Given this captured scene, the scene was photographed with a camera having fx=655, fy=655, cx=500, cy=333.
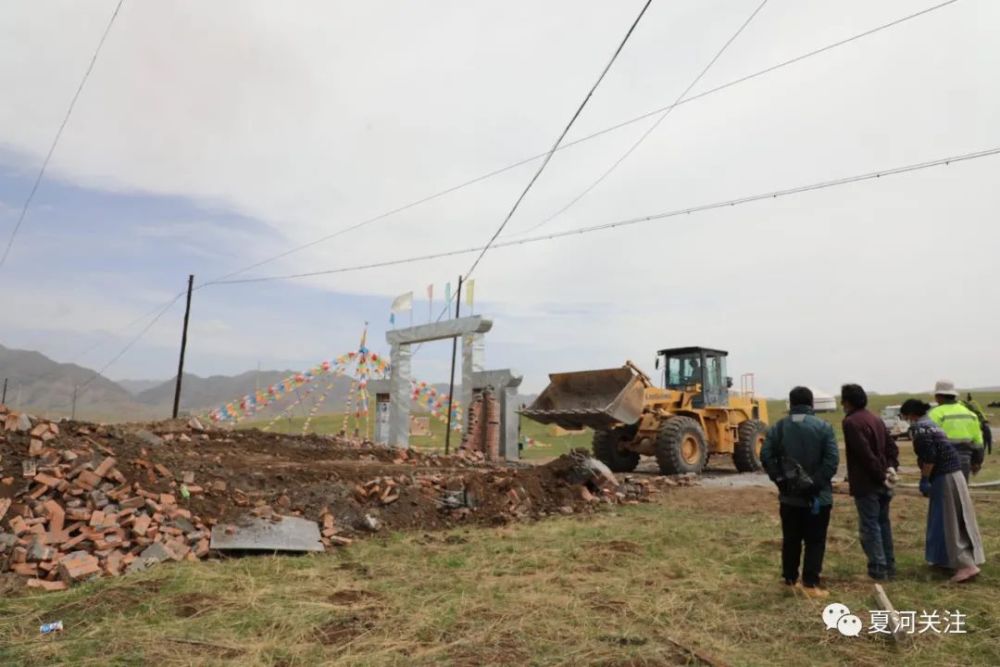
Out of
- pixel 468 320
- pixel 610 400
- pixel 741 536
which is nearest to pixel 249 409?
pixel 468 320

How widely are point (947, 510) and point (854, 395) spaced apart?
119 centimetres

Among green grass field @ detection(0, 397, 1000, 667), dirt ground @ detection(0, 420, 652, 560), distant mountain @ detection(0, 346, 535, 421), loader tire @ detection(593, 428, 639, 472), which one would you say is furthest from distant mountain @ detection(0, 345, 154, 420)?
green grass field @ detection(0, 397, 1000, 667)

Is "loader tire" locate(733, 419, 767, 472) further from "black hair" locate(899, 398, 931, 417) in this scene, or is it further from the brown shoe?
A: the brown shoe

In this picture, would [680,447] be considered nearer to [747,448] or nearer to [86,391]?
[747,448]

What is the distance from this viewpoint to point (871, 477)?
5.45 metres

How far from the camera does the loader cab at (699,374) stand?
15.2 metres

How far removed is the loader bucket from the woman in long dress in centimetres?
776

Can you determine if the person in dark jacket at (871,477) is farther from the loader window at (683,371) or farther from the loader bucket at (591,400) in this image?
the loader window at (683,371)

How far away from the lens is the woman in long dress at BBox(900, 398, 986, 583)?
5.39m

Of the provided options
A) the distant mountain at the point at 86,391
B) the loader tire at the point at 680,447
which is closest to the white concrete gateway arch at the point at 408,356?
the loader tire at the point at 680,447

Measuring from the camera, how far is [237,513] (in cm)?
743

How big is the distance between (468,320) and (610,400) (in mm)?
4760

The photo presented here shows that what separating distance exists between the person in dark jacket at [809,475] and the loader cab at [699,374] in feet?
33.1

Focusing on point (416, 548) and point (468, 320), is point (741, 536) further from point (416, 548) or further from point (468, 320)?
point (468, 320)
